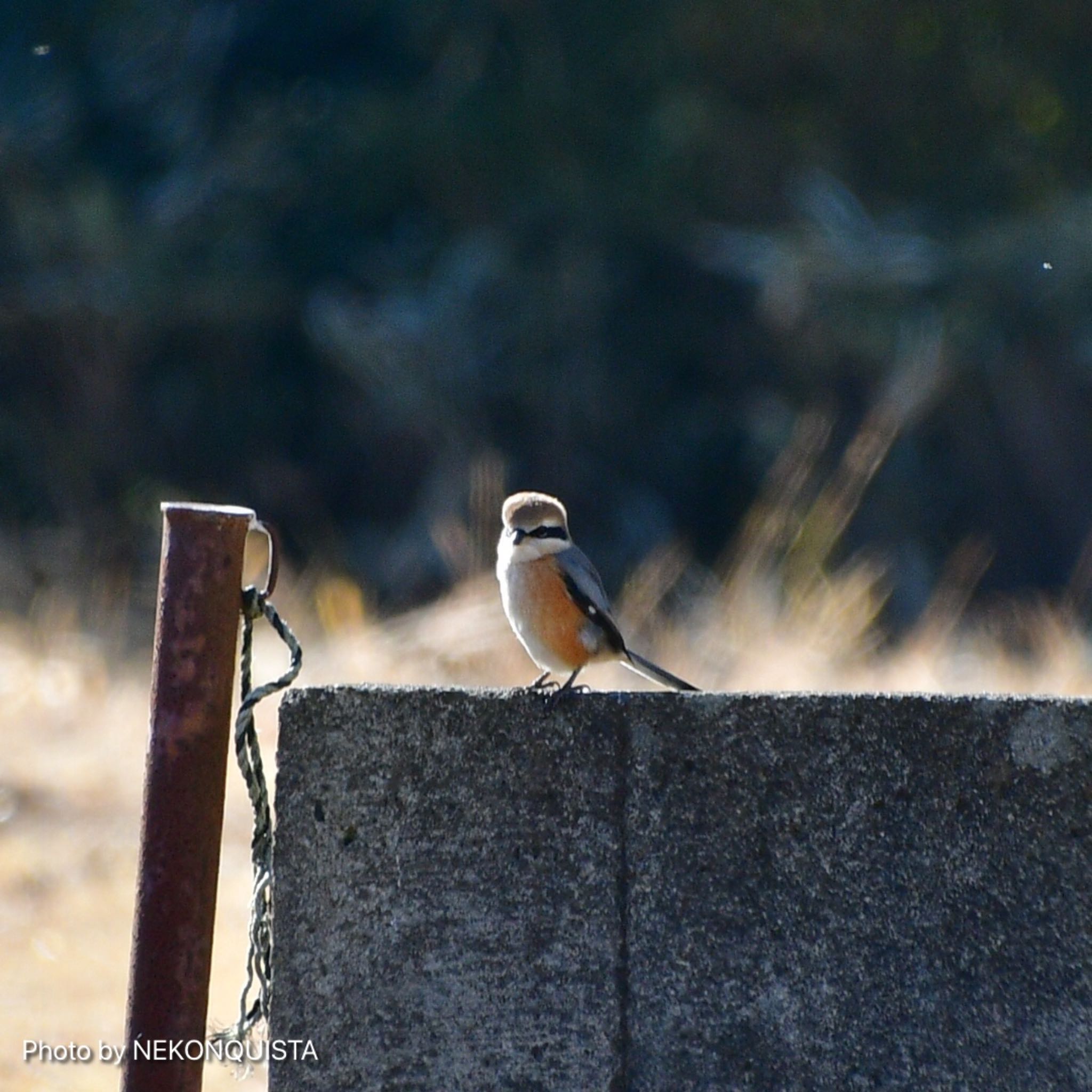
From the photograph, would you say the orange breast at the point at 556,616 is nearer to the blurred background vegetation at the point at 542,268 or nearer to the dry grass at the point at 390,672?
the dry grass at the point at 390,672

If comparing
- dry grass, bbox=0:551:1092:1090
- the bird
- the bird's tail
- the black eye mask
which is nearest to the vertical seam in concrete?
the bird's tail

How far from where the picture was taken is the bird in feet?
11.0

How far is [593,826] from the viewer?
2.22 m

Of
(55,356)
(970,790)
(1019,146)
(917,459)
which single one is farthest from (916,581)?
(970,790)

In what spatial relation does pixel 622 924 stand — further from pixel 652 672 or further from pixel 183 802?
pixel 652 672

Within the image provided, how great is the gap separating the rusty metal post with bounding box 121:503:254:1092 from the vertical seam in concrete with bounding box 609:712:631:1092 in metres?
0.56

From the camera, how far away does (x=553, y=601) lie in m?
3.36

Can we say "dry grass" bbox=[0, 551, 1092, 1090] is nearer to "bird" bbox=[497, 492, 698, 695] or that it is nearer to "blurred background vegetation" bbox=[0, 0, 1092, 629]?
"bird" bbox=[497, 492, 698, 695]

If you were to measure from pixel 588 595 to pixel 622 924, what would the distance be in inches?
48.8

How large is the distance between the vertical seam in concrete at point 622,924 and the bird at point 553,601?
1.06 metres

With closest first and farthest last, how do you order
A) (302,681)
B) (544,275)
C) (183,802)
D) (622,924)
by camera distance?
(183,802)
(622,924)
(302,681)
(544,275)

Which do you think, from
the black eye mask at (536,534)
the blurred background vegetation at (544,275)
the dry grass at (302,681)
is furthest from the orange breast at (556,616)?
the blurred background vegetation at (544,275)

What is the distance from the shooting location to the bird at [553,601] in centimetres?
336

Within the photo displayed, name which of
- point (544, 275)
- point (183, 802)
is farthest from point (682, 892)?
point (544, 275)
